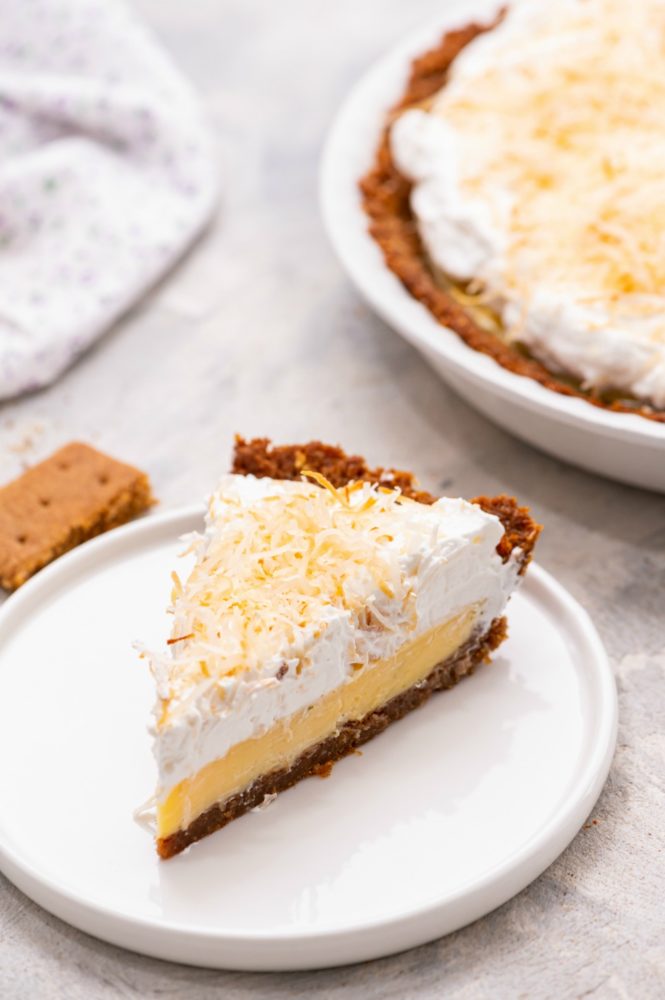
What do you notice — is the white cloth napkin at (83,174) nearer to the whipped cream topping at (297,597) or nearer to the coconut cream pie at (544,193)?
the coconut cream pie at (544,193)

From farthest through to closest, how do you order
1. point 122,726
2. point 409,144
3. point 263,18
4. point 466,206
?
point 263,18
point 409,144
point 466,206
point 122,726

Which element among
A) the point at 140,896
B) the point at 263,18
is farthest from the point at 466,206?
the point at 263,18

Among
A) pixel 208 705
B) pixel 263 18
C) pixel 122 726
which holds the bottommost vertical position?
pixel 263 18

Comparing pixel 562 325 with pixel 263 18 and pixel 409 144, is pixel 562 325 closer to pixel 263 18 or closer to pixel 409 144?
pixel 409 144

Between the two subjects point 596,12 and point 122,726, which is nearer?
point 122,726

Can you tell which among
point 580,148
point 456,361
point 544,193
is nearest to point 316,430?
point 456,361

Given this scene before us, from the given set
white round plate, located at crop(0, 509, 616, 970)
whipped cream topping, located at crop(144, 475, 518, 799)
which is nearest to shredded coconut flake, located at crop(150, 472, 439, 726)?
whipped cream topping, located at crop(144, 475, 518, 799)

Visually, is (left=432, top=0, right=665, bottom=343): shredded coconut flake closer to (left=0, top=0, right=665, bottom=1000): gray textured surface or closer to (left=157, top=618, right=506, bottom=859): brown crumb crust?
(left=0, top=0, right=665, bottom=1000): gray textured surface

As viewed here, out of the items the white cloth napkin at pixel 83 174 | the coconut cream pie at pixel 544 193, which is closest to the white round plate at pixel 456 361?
the coconut cream pie at pixel 544 193

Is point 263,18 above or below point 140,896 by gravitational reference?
below
